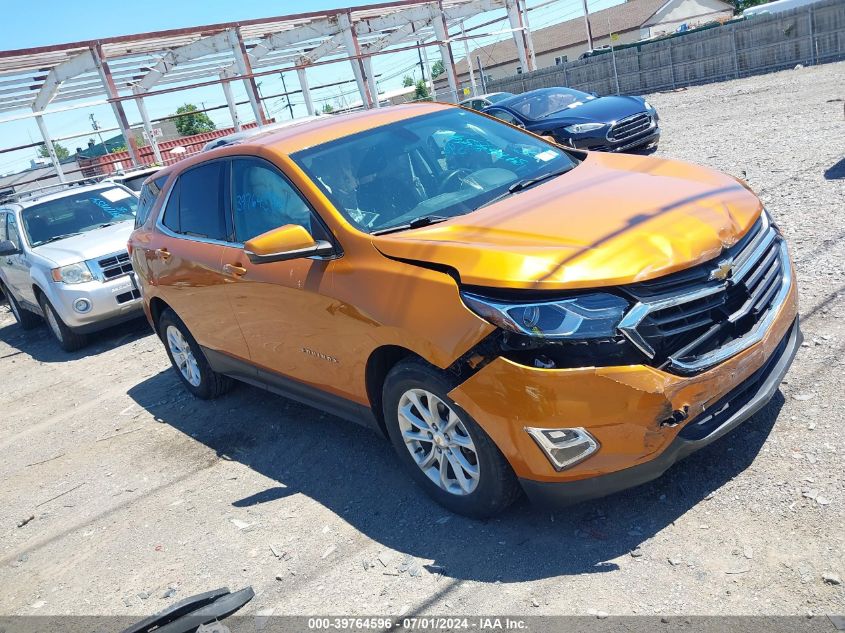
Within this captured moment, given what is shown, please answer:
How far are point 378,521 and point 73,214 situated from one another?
Result: 26.2 ft

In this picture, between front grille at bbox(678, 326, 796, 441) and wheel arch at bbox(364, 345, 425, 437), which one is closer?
front grille at bbox(678, 326, 796, 441)

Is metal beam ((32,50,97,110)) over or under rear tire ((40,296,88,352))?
over

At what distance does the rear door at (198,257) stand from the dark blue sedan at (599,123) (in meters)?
8.43

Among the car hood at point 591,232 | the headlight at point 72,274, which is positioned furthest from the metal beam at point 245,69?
the car hood at point 591,232

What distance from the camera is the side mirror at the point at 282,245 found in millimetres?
3834

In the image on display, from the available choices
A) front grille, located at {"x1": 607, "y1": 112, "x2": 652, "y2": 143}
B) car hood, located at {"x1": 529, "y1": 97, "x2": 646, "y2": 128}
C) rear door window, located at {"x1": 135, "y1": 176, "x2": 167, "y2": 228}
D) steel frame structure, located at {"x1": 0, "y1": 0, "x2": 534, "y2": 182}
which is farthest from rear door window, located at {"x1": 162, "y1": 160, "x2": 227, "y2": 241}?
steel frame structure, located at {"x1": 0, "y1": 0, "x2": 534, "y2": 182}

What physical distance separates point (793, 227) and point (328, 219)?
4.67 meters

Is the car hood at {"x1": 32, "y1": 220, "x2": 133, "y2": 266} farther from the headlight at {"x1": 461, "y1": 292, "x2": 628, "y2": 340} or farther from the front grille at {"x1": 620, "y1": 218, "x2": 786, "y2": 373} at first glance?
the front grille at {"x1": 620, "y1": 218, "x2": 786, "y2": 373}

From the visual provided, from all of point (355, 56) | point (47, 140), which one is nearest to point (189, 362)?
point (47, 140)

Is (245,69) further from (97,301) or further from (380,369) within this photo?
(380,369)

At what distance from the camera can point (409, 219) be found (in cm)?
399

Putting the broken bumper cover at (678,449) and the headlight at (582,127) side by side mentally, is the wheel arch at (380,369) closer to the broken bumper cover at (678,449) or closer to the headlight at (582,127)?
the broken bumper cover at (678,449)

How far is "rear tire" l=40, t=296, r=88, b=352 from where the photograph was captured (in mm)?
9242

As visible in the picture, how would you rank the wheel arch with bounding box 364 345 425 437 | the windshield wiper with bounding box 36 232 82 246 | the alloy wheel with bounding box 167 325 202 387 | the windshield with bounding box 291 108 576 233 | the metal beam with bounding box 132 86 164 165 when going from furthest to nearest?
the metal beam with bounding box 132 86 164 165 < the windshield wiper with bounding box 36 232 82 246 < the alloy wheel with bounding box 167 325 202 387 < the windshield with bounding box 291 108 576 233 < the wheel arch with bounding box 364 345 425 437
